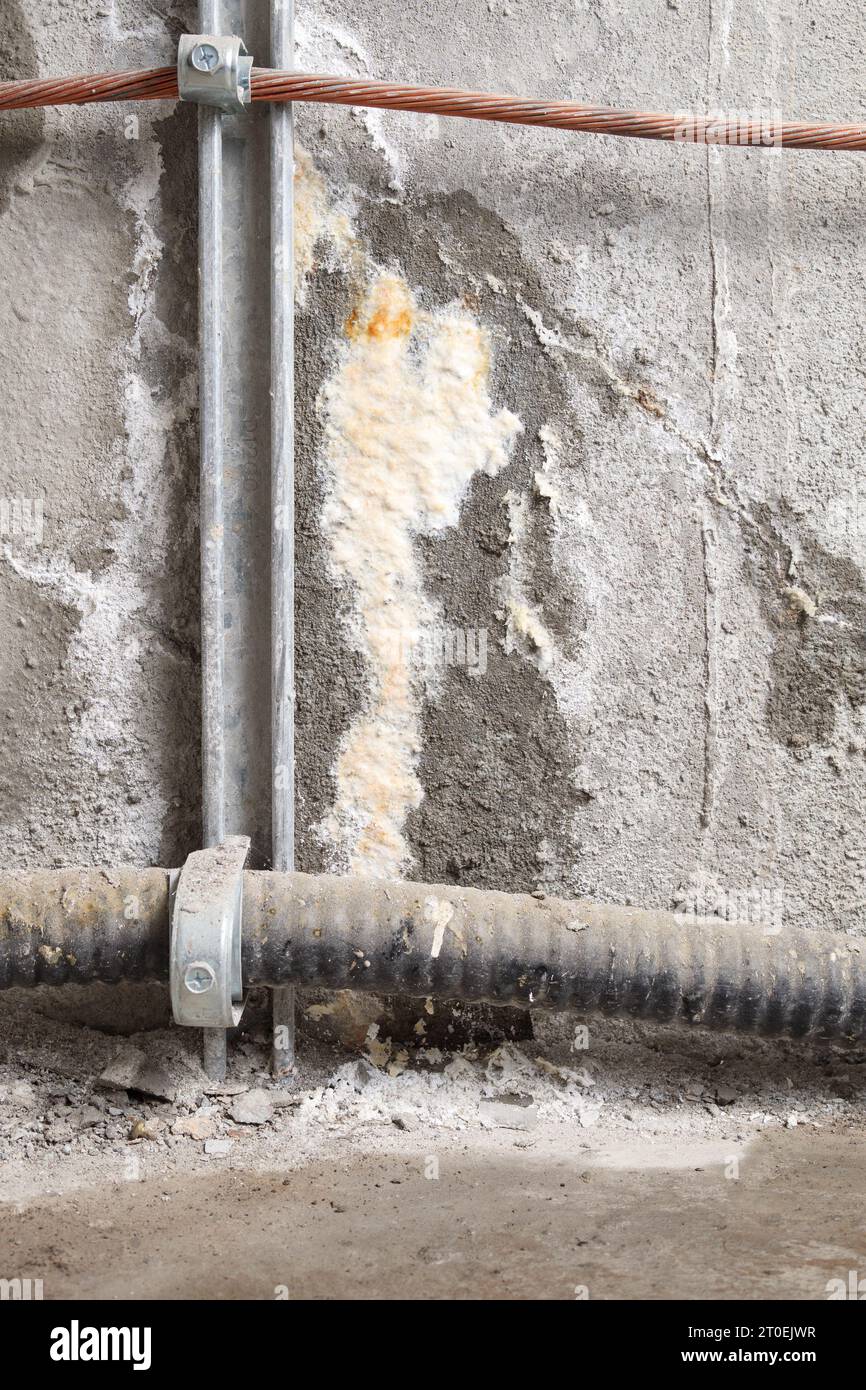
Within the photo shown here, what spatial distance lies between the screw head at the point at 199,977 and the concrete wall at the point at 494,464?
269 millimetres

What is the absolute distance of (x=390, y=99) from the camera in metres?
1.46

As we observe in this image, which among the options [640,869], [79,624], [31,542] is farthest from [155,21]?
[640,869]

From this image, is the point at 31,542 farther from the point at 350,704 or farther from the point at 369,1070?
the point at 369,1070

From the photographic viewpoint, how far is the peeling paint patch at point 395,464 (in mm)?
1587

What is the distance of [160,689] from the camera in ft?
5.30

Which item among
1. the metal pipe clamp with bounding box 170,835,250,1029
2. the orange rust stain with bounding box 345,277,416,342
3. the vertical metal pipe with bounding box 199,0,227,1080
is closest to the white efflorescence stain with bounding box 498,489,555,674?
the orange rust stain with bounding box 345,277,416,342

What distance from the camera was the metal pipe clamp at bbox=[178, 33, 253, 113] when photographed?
1433 millimetres

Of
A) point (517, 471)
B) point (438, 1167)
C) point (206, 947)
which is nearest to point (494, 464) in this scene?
point (517, 471)

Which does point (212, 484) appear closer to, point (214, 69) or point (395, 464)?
point (395, 464)

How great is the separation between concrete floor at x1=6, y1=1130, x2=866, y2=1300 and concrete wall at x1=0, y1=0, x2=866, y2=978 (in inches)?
14.8

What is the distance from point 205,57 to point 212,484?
0.54 m

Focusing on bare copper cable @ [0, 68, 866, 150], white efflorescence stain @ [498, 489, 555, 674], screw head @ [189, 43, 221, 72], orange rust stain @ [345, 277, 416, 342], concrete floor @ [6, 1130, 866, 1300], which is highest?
screw head @ [189, 43, 221, 72]

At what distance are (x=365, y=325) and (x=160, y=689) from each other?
60 cm

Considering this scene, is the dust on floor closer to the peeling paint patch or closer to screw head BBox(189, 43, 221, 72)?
the peeling paint patch
